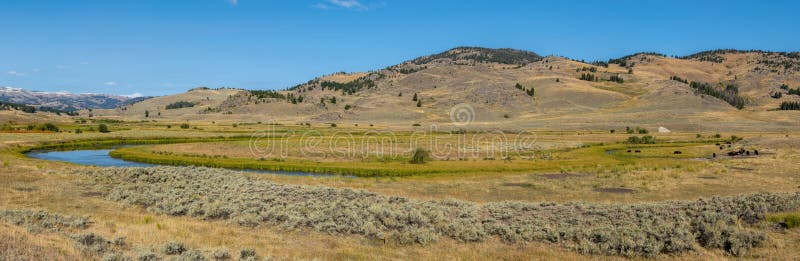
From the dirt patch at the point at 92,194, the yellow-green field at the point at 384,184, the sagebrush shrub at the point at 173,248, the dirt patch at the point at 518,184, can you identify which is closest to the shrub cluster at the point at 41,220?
the yellow-green field at the point at 384,184

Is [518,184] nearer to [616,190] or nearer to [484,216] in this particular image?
[616,190]

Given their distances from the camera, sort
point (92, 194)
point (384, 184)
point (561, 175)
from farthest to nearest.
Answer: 1. point (561, 175)
2. point (384, 184)
3. point (92, 194)

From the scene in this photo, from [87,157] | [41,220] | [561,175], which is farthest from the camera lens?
[87,157]

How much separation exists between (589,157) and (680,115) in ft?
416

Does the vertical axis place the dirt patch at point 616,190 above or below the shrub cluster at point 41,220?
below

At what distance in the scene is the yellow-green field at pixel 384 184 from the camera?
57.9 feet

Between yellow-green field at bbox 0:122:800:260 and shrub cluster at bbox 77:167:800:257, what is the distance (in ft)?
1.94

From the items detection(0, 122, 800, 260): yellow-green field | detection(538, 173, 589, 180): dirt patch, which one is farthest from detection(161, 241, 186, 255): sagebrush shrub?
detection(538, 173, 589, 180): dirt patch

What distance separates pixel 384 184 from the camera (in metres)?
38.8

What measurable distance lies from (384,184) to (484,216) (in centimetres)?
1637

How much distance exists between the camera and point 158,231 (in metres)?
19.2

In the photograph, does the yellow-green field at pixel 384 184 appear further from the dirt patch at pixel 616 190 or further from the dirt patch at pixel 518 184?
the dirt patch at pixel 616 190

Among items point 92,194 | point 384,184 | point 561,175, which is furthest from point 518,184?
point 92,194

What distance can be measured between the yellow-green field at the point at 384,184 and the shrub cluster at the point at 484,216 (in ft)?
1.94
